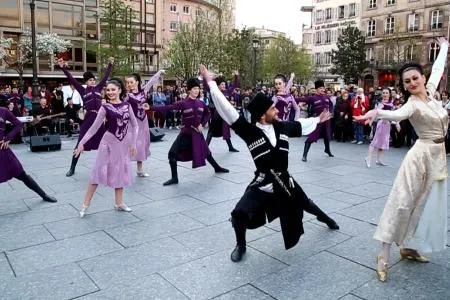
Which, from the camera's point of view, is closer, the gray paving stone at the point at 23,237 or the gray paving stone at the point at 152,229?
the gray paving stone at the point at 23,237

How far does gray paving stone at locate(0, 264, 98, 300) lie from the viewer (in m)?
3.43

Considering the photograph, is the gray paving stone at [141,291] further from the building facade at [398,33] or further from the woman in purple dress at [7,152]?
the building facade at [398,33]

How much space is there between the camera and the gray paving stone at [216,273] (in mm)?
3546

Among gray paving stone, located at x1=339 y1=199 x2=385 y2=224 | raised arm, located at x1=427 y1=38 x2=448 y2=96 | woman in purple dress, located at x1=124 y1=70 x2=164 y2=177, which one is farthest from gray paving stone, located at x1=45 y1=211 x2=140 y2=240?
raised arm, located at x1=427 y1=38 x2=448 y2=96

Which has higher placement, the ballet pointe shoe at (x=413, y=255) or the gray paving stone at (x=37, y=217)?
the ballet pointe shoe at (x=413, y=255)

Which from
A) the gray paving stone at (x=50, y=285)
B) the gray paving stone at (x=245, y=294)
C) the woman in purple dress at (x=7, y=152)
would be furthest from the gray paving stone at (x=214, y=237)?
the woman in purple dress at (x=7, y=152)

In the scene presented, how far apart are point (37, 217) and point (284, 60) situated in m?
46.7

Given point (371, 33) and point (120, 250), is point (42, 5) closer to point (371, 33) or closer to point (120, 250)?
point (371, 33)

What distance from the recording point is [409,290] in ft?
11.6

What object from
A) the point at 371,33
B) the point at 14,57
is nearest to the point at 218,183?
the point at 14,57

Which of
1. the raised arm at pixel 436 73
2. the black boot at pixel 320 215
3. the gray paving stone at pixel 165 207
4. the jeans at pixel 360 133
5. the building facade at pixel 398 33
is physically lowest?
the gray paving stone at pixel 165 207

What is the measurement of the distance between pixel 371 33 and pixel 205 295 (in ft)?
168

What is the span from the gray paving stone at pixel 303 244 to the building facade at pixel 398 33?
36966mm

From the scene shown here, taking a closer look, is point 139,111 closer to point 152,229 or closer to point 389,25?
point 152,229
